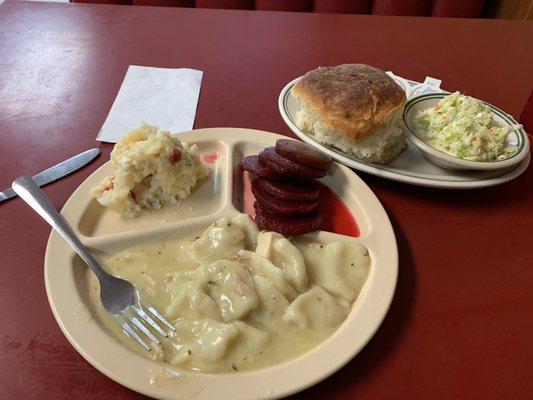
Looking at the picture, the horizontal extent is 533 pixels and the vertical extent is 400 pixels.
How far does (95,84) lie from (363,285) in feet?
5.20

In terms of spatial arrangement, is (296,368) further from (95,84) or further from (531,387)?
(95,84)

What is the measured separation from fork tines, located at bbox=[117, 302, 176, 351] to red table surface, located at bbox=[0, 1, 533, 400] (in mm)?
118

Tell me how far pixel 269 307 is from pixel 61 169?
3.23 ft

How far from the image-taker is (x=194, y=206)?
1.53 meters

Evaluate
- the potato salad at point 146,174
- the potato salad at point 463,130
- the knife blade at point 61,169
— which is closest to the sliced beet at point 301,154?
the potato salad at point 146,174

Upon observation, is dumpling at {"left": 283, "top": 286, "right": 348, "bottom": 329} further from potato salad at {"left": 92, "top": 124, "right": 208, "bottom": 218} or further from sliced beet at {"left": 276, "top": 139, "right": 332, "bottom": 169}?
potato salad at {"left": 92, "top": 124, "right": 208, "bottom": 218}

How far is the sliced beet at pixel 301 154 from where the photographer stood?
138 cm

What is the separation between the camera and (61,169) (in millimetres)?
1638

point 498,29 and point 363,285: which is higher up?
point 498,29

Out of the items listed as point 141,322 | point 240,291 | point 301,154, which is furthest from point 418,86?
point 141,322

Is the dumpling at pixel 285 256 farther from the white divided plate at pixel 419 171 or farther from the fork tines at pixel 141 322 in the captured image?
the white divided plate at pixel 419 171

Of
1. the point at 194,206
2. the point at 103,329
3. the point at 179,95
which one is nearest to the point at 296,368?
the point at 103,329

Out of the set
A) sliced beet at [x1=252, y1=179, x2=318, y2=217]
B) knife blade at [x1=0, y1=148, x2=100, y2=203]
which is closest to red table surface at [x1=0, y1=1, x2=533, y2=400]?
knife blade at [x1=0, y1=148, x2=100, y2=203]

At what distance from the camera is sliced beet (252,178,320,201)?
54.4 inches
